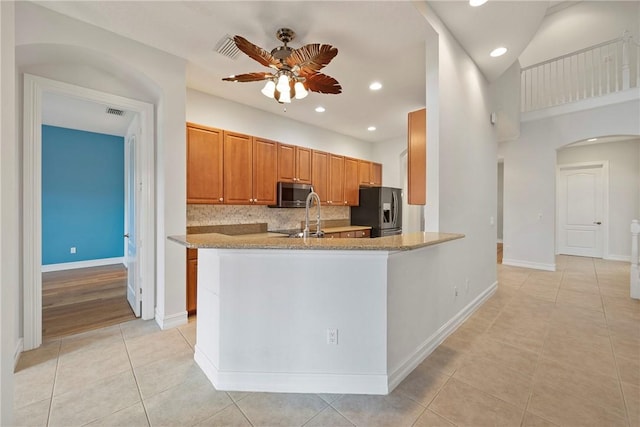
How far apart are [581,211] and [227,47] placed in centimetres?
867

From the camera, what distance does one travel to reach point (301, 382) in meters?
1.75

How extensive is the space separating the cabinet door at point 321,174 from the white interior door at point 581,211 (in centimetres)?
645

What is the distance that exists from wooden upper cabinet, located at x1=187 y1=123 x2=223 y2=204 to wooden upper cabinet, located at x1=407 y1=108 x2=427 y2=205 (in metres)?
2.42

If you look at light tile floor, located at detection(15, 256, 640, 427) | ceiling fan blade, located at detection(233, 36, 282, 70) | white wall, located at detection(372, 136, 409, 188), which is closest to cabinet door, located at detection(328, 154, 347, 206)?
white wall, located at detection(372, 136, 409, 188)

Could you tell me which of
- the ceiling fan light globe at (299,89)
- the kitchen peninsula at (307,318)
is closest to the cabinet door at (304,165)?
the ceiling fan light globe at (299,89)

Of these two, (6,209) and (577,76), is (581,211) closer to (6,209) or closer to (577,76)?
(577,76)

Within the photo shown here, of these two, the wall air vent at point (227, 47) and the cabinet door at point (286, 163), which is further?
the cabinet door at point (286, 163)

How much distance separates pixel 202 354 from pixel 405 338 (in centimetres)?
156

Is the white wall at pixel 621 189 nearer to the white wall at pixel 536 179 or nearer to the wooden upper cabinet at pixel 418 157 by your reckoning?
the white wall at pixel 536 179

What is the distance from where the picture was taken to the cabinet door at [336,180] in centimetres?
505

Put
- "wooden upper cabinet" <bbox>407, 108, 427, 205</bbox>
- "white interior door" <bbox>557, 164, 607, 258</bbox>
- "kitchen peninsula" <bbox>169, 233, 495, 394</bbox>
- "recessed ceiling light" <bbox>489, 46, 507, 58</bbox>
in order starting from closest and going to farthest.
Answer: "kitchen peninsula" <bbox>169, 233, 495, 394</bbox> < "wooden upper cabinet" <bbox>407, 108, 427, 205</bbox> < "recessed ceiling light" <bbox>489, 46, 507, 58</bbox> < "white interior door" <bbox>557, 164, 607, 258</bbox>

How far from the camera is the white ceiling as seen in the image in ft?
6.89

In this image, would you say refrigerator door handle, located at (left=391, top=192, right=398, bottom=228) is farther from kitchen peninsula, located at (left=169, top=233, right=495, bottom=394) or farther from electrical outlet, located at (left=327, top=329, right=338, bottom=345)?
electrical outlet, located at (left=327, top=329, right=338, bottom=345)

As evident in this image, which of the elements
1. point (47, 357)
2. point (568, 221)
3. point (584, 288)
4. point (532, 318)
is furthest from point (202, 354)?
point (568, 221)
